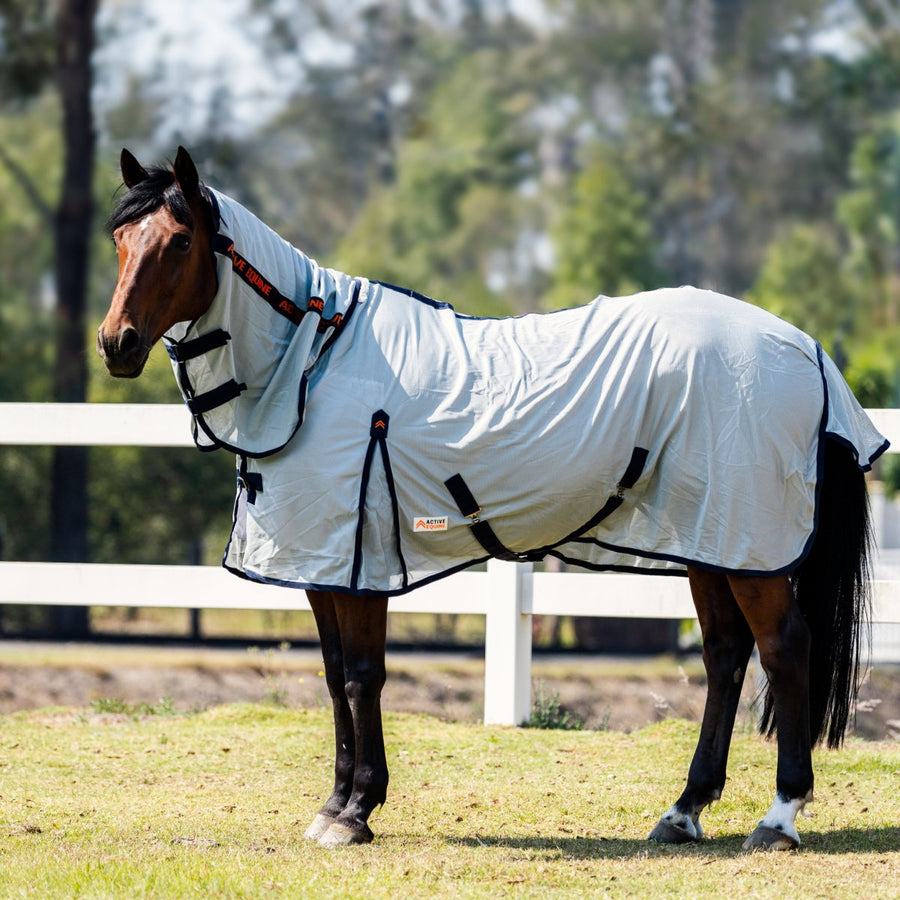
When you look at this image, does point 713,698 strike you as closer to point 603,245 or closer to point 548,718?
point 548,718

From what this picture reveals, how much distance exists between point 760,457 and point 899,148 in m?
32.3

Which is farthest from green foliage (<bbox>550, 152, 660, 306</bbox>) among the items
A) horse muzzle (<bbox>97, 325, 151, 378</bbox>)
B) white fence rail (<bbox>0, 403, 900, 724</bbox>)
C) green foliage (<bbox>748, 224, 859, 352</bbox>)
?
horse muzzle (<bbox>97, 325, 151, 378</bbox>)

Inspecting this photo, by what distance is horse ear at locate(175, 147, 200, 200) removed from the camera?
396cm

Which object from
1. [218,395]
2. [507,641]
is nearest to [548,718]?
[507,641]

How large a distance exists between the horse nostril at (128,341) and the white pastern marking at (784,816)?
95.2 inches

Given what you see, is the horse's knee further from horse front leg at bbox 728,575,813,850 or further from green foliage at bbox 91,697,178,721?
green foliage at bbox 91,697,178,721

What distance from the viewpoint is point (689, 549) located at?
4.21 metres

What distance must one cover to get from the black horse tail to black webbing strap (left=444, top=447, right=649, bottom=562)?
69cm

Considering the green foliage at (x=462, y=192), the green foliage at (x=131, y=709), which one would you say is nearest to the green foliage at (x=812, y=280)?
the green foliage at (x=462, y=192)

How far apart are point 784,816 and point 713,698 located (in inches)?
18.8

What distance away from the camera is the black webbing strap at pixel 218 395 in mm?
4086

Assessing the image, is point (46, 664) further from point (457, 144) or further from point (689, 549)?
point (457, 144)

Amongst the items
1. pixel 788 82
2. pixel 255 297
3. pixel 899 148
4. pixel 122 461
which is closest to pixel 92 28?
pixel 122 461

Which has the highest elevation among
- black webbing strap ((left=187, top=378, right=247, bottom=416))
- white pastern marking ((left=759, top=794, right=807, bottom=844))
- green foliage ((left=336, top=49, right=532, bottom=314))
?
green foliage ((left=336, top=49, right=532, bottom=314))
